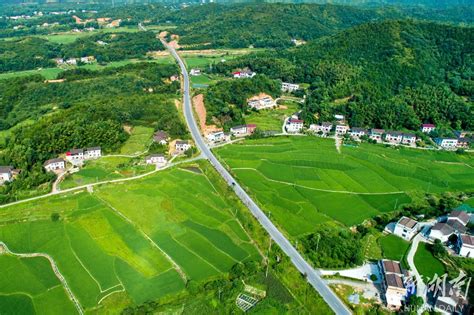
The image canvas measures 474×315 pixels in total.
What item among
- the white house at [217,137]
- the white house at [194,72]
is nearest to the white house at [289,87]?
the white house at [194,72]

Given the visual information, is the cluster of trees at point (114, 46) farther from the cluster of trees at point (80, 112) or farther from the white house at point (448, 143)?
the white house at point (448, 143)

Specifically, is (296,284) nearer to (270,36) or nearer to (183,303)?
(183,303)

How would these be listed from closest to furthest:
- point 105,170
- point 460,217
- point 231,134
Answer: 1. point 460,217
2. point 105,170
3. point 231,134

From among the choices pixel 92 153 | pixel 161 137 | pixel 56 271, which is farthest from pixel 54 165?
pixel 56 271

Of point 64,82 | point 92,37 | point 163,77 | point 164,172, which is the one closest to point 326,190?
point 164,172

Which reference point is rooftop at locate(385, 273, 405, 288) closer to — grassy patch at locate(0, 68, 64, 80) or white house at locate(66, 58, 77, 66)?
grassy patch at locate(0, 68, 64, 80)

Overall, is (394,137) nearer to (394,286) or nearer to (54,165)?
(394,286)
